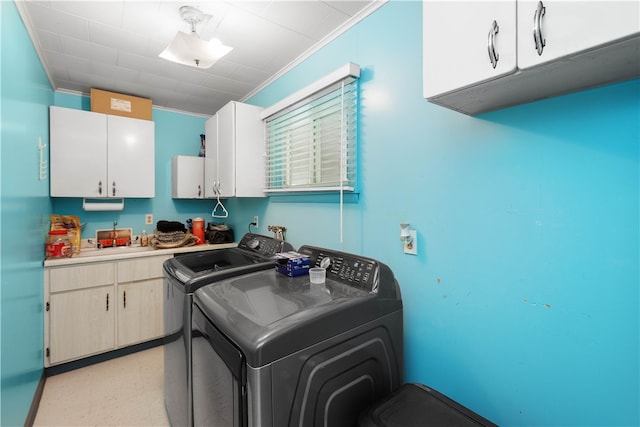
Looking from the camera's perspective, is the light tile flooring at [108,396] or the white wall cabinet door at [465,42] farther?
the light tile flooring at [108,396]

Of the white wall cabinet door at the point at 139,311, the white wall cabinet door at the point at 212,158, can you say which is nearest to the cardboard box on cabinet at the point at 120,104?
the white wall cabinet door at the point at 212,158

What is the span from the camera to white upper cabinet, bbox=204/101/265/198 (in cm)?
249

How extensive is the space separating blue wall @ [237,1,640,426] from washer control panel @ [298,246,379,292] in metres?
0.23

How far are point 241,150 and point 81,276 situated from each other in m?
1.74

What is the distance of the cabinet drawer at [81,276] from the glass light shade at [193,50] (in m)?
1.92

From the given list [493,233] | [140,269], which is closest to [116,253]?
[140,269]

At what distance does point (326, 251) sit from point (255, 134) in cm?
148

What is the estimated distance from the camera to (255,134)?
8.48 ft

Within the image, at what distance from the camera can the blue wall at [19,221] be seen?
1.42 metres

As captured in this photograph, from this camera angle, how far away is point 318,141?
1.97 m

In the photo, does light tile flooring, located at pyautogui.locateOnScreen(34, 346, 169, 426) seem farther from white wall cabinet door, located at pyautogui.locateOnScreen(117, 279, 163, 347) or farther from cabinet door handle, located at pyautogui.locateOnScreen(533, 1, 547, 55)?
cabinet door handle, located at pyautogui.locateOnScreen(533, 1, 547, 55)

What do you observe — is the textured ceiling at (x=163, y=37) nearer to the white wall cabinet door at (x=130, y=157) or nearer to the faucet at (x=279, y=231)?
the white wall cabinet door at (x=130, y=157)

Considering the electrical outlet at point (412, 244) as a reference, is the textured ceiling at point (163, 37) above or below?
above

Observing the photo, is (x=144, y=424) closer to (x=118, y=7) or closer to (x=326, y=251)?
(x=326, y=251)
